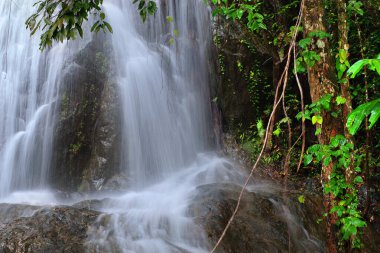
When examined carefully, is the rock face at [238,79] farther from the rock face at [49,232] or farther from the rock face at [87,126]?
the rock face at [49,232]

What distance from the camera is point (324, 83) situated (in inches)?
127

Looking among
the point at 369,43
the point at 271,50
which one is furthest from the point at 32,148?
the point at 369,43

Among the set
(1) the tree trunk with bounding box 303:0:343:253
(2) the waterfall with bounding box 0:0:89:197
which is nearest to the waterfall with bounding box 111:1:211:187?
(2) the waterfall with bounding box 0:0:89:197

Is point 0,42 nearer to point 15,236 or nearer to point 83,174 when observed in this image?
point 83,174

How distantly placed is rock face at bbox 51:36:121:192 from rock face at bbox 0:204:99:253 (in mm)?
2699

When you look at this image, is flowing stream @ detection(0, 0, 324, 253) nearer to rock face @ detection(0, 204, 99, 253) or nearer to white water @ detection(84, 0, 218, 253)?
white water @ detection(84, 0, 218, 253)

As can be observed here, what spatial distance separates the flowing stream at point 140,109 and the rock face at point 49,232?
3.79 ft

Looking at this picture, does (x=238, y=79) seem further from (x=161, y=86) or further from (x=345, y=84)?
(x=345, y=84)

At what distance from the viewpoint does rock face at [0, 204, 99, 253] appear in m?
3.91

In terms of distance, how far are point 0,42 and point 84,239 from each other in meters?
8.49

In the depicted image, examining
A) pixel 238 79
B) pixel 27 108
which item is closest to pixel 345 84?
pixel 238 79

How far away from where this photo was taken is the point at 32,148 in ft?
25.9


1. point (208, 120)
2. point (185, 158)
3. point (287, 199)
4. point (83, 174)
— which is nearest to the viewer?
point (287, 199)

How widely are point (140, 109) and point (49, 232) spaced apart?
14.6ft
